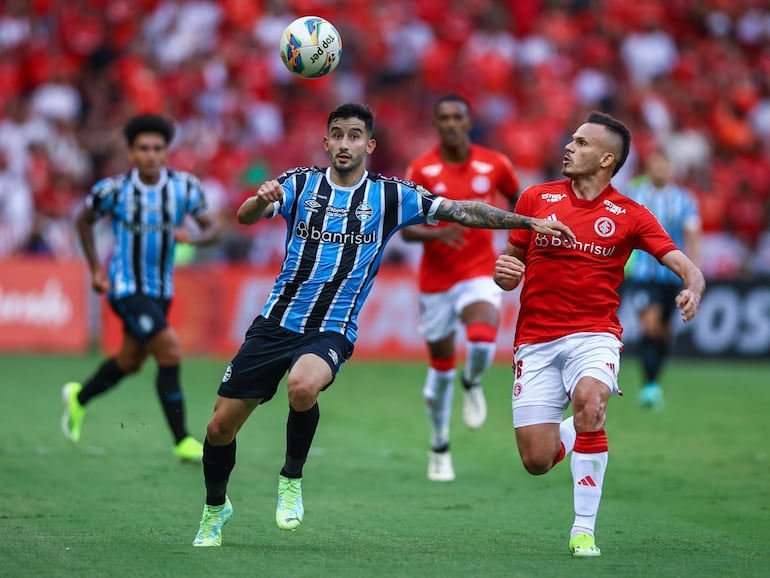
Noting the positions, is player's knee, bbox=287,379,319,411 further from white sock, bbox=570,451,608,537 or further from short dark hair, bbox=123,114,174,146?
short dark hair, bbox=123,114,174,146

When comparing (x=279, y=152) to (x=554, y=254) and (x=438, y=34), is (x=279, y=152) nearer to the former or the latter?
(x=438, y=34)

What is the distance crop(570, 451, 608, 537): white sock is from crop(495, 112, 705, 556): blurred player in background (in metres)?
0.13

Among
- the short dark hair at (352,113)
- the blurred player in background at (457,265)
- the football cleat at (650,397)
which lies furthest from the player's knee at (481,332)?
the football cleat at (650,397)

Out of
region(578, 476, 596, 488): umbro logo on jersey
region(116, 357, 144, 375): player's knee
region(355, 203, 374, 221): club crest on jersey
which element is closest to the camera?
region(578, 476, 596, 488): umbro logo on jersey

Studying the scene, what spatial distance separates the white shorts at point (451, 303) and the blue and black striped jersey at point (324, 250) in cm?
332

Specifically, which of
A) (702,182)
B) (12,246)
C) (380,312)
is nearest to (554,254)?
(380,312)

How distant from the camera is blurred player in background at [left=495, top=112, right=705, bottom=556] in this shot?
281 inches

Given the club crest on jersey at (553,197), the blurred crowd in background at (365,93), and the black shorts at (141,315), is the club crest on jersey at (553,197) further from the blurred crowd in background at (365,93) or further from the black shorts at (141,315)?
the blurred crowd in background at (365,93)

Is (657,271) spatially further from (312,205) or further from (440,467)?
(312,205)

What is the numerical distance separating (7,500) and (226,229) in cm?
1181

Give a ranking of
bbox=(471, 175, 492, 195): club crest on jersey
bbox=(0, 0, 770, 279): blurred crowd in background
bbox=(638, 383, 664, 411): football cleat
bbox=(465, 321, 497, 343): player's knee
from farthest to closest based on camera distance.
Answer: bbox=(0, 0, 770, 279): blurred crowd in background, bbox=(638, 383, 664, 411): football cleat, bbox=(471, 175, 492, 195): club crest on jersey, bbox=(465, 321, 497, 343): player's knee

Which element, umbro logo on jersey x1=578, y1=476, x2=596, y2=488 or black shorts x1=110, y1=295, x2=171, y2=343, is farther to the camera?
black shorts x1=110, y1=295, x2=171, y2=343

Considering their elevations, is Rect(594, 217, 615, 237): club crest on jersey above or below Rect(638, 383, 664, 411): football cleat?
above

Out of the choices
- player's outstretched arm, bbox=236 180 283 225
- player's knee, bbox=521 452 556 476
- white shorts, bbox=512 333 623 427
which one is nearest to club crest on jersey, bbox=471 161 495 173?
white shorts, bbox=512 333 623 427
